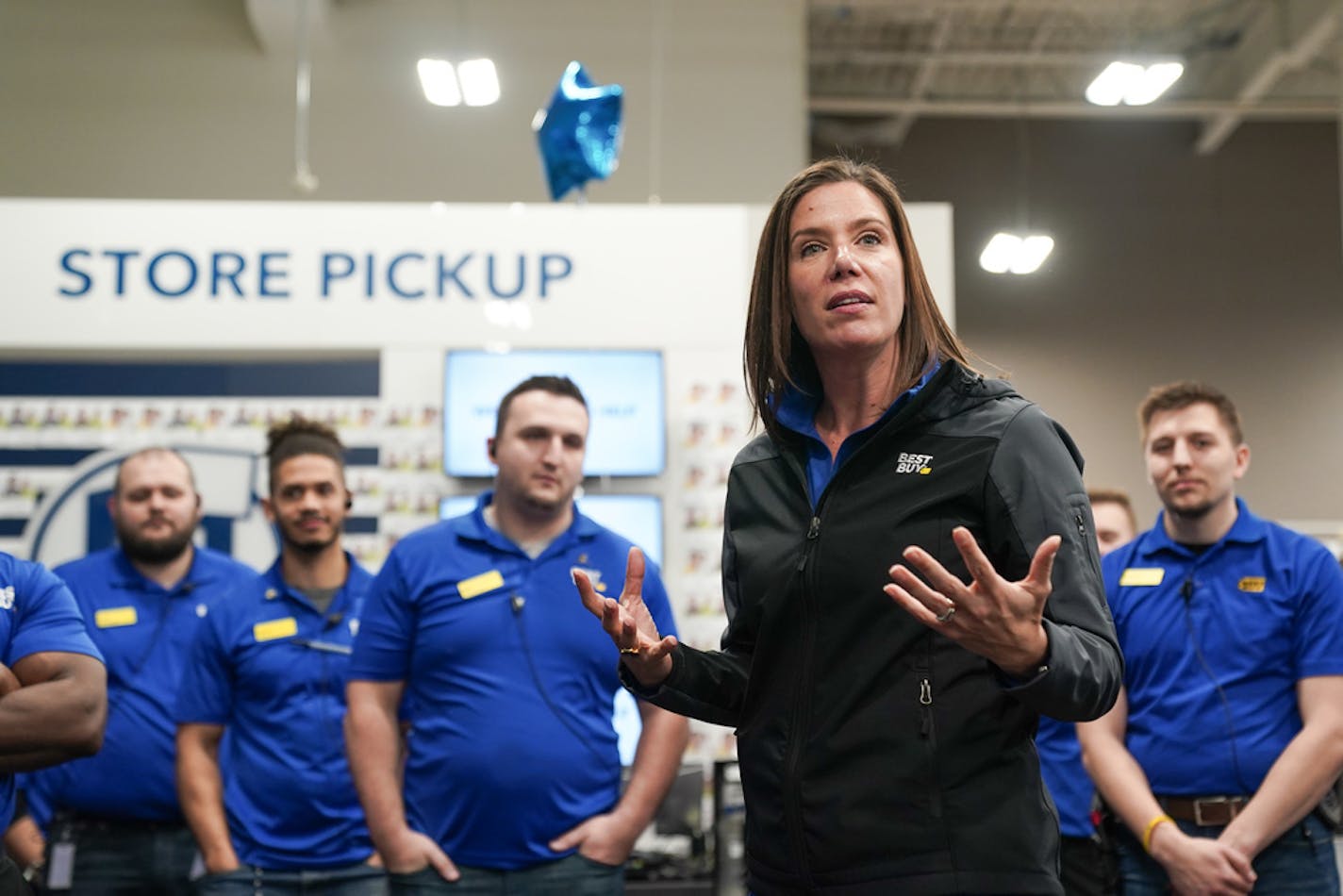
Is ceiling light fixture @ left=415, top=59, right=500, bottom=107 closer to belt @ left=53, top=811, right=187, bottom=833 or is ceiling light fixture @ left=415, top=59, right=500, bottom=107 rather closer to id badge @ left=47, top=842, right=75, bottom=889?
belt @ left=53, top=811, right=187, bottom=833

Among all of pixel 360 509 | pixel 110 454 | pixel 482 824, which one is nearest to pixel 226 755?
pixel 482 824

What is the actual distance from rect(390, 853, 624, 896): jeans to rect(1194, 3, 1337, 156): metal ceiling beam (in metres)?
8.22

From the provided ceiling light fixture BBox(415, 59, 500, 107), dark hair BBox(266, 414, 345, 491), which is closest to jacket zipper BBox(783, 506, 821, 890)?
dark hair BBox(266, 414, 345, 491)

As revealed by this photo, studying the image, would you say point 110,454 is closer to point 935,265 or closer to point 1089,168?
point 935,265

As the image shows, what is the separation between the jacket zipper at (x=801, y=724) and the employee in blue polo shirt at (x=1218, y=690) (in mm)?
1775

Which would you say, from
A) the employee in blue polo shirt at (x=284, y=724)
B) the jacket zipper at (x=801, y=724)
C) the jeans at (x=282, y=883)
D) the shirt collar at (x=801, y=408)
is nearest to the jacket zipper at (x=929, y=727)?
the jacket zipper at (x=801, y=724)

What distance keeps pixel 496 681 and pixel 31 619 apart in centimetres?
99

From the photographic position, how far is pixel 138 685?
398 centimetres

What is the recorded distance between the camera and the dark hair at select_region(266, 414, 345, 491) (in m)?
3.79

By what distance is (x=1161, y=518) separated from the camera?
3430 mm

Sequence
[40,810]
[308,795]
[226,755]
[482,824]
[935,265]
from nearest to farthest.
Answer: [482,824]
[308,795]
[226,755]
[40,810]
[935,265]

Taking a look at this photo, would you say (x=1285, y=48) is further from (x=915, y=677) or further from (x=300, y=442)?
(x=915, y=677)

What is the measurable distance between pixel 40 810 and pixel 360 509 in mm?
1527

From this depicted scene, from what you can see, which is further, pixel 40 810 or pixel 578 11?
pixel 578 11
